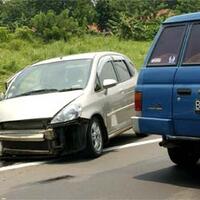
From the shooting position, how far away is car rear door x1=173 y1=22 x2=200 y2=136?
6824mm

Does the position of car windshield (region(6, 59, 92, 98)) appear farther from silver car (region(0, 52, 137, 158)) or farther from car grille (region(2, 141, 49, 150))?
car grille (region(2, 141, 49, 150))

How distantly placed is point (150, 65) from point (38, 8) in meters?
85.6

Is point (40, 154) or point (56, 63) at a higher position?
point (56, 63)

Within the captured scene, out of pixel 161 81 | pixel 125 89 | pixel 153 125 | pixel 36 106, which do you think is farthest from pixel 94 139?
pixel 161 81

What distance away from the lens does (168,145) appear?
7.41m

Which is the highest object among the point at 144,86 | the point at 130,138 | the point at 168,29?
the point at 168,29

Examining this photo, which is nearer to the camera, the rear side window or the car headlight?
the rear side window

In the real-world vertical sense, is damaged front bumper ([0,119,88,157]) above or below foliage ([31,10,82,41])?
below

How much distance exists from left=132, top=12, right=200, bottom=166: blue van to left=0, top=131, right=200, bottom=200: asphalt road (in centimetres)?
A: 55

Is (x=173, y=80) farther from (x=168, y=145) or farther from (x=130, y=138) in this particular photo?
(x=130, y=138)

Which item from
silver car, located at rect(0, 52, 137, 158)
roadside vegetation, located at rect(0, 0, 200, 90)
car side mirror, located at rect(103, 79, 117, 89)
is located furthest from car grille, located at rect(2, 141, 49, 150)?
roadside vegetation, located at rect(0, 0, 200, 90)

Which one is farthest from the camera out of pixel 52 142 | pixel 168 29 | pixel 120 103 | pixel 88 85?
pixel 120 103

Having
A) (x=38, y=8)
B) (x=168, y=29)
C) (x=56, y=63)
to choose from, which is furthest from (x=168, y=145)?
(x=38, y=8)

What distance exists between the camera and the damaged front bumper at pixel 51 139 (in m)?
8.96
